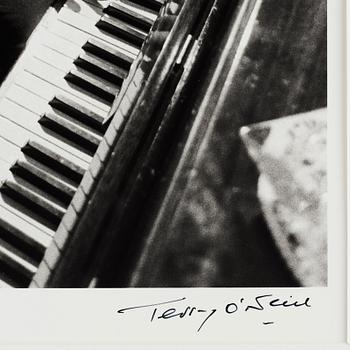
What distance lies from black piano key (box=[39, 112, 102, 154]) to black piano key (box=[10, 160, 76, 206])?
32cm

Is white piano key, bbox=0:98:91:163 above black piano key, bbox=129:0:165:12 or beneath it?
beneath

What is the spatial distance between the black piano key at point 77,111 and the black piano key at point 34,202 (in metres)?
0.67

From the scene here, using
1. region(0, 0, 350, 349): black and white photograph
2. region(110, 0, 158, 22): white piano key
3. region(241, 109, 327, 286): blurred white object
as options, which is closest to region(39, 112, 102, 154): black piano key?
region(0, 0, 350, 349): black and white photograph

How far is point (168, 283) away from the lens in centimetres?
169

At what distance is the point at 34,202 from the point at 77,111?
2.54 feet

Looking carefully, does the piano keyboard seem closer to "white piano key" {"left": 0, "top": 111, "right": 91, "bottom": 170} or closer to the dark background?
"white piano key" {"left": 0, "top": 111, "right": 91, "bottom": 170}

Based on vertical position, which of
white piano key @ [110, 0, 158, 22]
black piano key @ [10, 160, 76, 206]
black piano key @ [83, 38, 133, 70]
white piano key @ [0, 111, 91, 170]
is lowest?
black piano key @ [10, 160, 76, 206]

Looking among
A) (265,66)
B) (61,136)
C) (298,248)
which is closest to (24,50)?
(61,136)

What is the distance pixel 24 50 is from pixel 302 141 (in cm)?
268

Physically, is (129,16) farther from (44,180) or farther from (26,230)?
(26,230)

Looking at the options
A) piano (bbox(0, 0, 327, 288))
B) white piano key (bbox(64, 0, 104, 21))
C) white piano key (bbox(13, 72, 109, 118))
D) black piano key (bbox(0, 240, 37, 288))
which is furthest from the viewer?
white piano key (bbox(64, 0, 104, 21))

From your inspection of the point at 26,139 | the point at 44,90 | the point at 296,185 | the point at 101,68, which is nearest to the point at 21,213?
the point at 26,139
